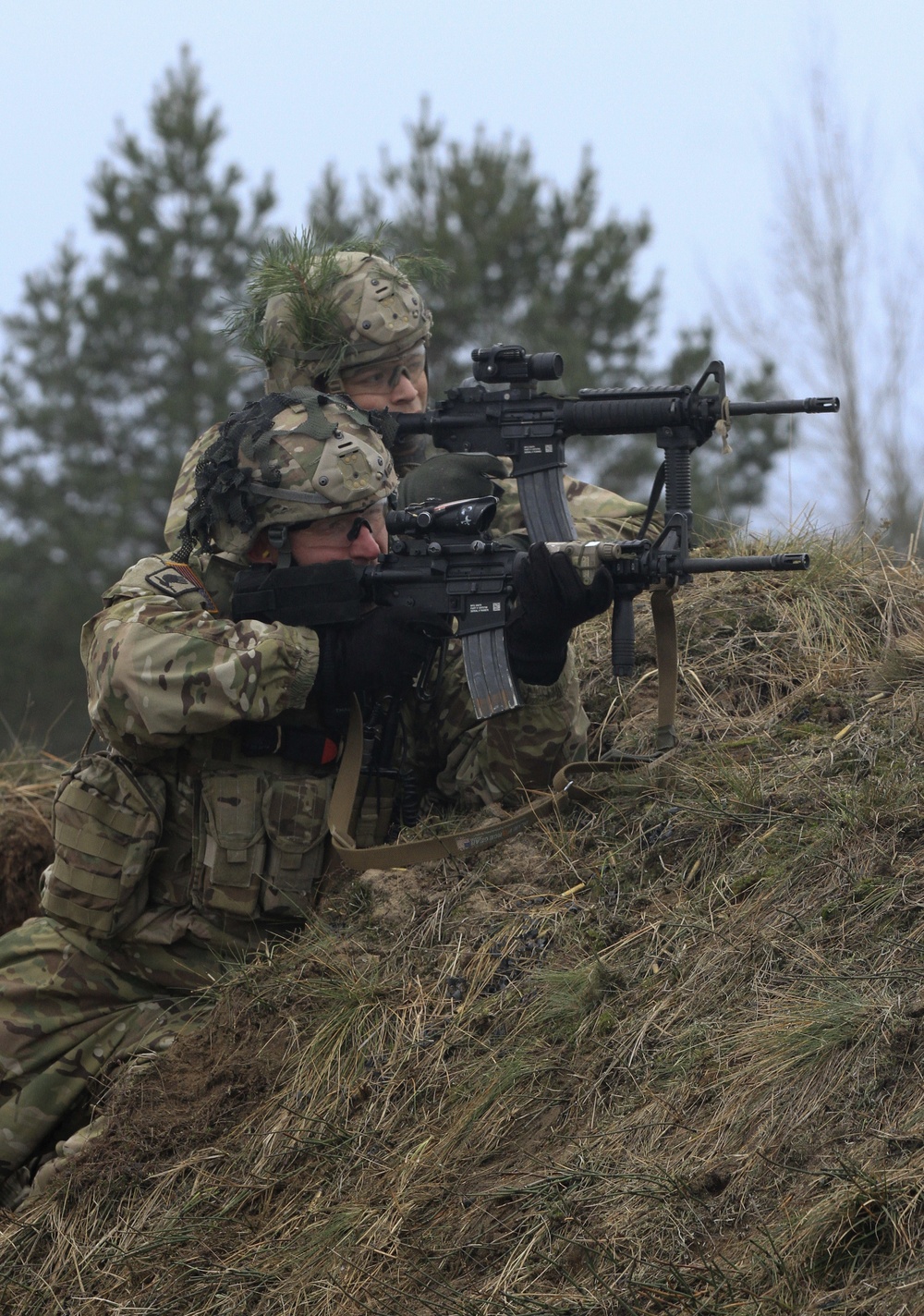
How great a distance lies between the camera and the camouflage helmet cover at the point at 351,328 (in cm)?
585

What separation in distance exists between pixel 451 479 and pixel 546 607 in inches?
36.8

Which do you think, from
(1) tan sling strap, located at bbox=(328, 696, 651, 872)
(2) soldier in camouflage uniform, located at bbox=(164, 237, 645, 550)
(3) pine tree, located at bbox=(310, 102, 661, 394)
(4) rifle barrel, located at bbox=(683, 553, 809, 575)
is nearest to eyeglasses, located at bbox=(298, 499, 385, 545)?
(1) tan sling strap, located at bbox=(328, 696, 651, 872)

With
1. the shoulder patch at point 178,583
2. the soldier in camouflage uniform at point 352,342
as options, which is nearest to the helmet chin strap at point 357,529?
the shoulder patch at point 178,583

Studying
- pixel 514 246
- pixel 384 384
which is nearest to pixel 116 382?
pixel 514 246

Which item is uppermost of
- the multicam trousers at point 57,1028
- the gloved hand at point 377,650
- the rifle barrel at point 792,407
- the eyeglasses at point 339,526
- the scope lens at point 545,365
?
the scope lens at point 545,365

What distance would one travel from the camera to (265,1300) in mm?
3213

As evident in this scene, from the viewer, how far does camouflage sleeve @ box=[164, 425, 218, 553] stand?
5.41 m

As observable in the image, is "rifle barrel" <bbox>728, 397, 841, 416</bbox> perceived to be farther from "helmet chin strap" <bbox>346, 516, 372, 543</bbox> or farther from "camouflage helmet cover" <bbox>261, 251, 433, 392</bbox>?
"camouflage helmet cover" <bbox>261, 251, 433, 392</bbox>

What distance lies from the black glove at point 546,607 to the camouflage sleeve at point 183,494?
57.1 inches

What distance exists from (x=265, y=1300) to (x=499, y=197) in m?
12.6

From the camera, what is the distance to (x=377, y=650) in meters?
4.39

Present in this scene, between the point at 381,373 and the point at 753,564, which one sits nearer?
the point at 753,564

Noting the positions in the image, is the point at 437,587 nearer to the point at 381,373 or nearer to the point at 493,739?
the point at 493,739

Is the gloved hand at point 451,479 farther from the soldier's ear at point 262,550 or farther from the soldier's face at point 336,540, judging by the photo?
the soldier's ear at point 262,550
